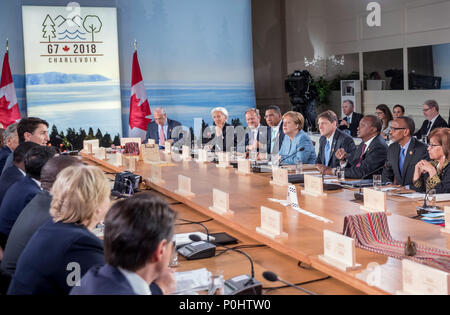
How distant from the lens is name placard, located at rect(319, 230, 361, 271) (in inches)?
78.9

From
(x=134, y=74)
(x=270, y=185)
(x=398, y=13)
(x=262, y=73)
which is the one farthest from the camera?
(x=262, y=73)

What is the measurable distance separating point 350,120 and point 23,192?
6556 millimetres

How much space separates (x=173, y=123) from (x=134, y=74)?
1.74 meters

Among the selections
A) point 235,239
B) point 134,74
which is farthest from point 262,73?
point 235,239

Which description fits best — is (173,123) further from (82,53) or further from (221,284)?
(221,284)

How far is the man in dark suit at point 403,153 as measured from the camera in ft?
13.8

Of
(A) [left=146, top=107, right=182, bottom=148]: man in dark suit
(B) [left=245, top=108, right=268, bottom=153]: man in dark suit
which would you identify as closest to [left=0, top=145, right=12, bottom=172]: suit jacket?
(A) [left=146, top=107, right=182, bottom=148]: man in dark suit

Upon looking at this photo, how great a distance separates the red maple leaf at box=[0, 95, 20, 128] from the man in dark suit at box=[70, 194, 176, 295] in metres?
7.39

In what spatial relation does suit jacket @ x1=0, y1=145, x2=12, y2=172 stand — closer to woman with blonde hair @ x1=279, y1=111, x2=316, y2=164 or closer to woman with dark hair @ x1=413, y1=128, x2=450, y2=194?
woman with blonde hair @ x1=279, y1=111, x2=316, y2=164

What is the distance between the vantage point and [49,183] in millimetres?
2521

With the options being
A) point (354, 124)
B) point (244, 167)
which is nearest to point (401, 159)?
point (244, 167)

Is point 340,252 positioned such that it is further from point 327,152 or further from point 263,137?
point 263,137

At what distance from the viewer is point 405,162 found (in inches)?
168

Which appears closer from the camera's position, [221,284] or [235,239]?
[221,284]
